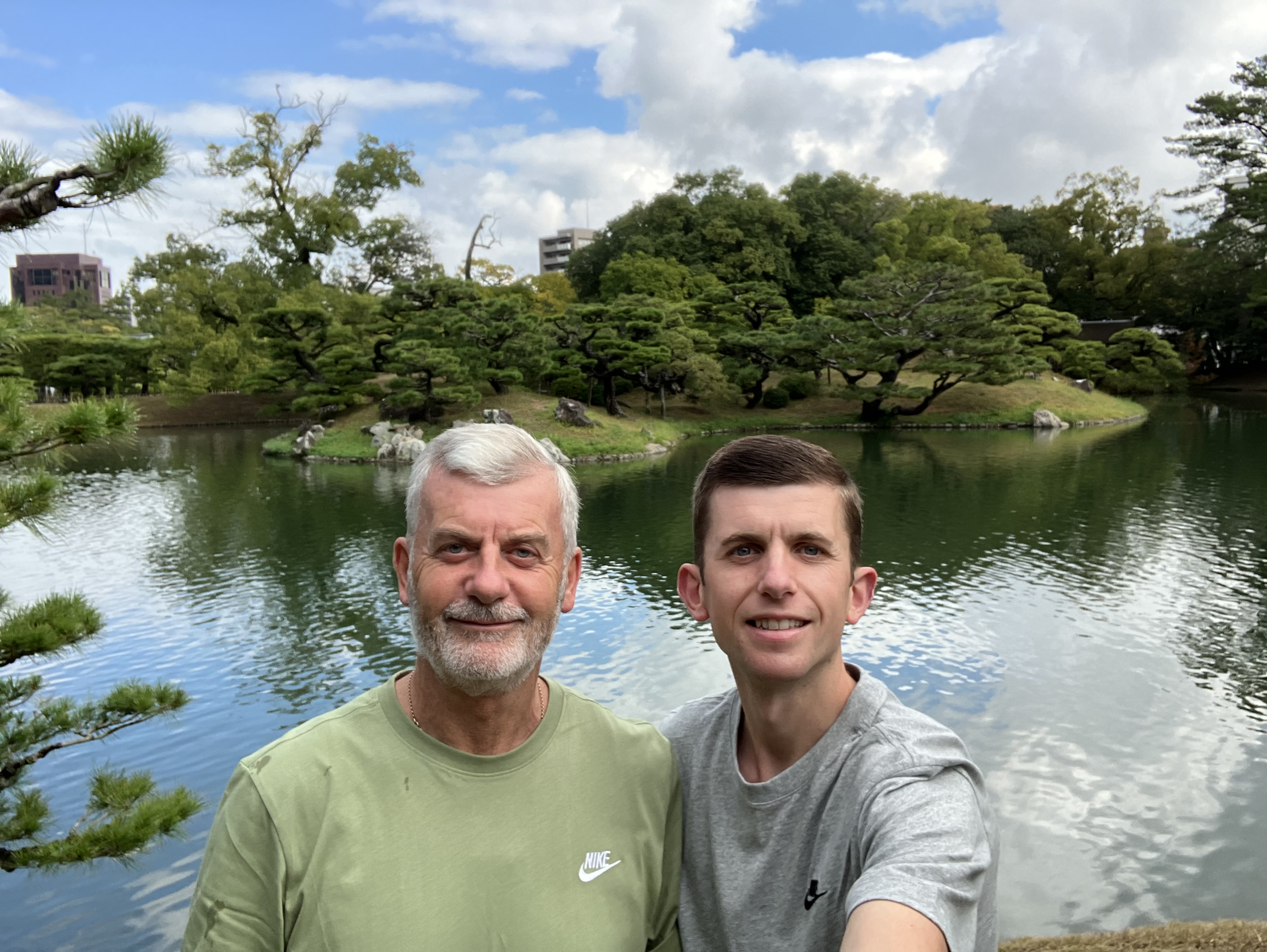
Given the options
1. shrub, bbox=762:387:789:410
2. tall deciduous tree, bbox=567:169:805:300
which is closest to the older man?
shrub, bbox=762:387:789:410

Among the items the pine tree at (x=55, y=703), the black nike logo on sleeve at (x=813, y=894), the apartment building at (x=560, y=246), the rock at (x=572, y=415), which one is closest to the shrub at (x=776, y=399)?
the rock at (x=572, y=415)

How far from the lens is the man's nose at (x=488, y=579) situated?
4.80 feet

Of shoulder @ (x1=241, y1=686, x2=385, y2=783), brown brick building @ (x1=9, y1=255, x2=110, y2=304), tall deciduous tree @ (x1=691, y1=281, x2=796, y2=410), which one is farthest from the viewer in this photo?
brown brick building @ (x1=9, y1=255, x2=110, y2=304)

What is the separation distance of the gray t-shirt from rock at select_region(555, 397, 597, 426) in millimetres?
20428

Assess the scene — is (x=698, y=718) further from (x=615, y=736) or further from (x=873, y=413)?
(x=873, y=413)

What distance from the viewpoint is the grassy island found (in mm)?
21406

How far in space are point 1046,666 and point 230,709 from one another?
655 centimetres

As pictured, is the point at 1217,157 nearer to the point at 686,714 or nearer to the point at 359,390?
the point at 359,390

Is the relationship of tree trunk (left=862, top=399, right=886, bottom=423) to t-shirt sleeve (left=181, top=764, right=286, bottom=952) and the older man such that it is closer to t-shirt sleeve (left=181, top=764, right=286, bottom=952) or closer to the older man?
the older man

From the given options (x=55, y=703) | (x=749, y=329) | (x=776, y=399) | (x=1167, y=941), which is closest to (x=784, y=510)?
(x=1167, y=941)

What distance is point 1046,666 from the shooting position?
7637mm

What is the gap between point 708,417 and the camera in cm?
2709

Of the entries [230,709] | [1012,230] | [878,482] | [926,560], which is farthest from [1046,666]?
[1012,230]

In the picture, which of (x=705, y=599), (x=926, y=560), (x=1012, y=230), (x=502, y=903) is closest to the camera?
(x=502, y=903)
